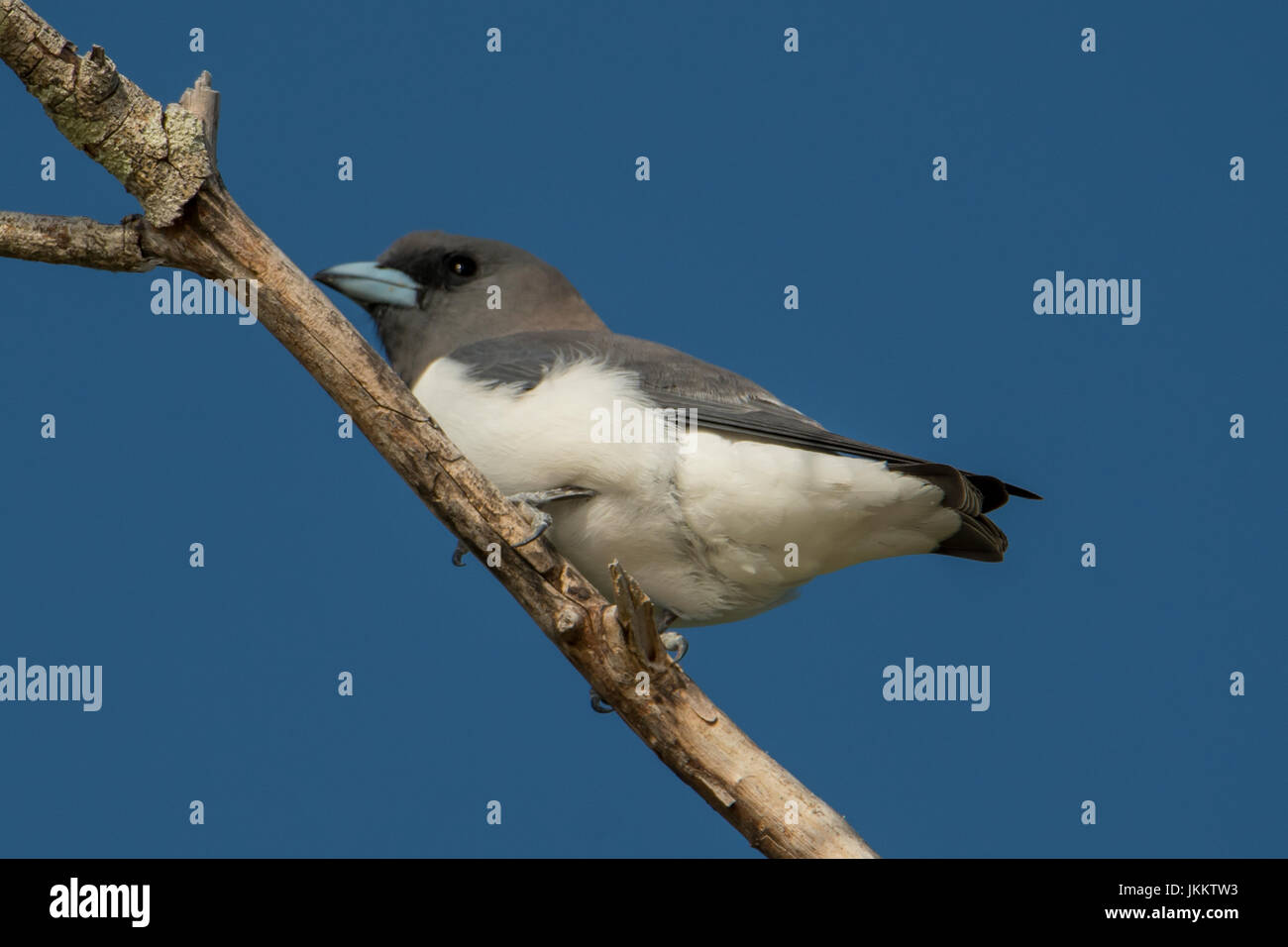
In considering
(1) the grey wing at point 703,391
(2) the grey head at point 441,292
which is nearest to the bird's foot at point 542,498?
(1) the grey wing at point 703,391

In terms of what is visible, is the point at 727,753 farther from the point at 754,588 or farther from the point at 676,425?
the point at 676,425

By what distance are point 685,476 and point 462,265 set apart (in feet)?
4.65

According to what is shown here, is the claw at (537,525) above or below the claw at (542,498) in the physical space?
below

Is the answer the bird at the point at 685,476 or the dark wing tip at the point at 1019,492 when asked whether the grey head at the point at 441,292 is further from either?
the dark wing tip at the point at 1019,492

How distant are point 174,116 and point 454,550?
1647mm

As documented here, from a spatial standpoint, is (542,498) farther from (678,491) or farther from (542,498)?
(678,491)

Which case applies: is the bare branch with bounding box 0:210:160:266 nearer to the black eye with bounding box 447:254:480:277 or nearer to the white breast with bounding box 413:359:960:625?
the white breast with bounding box 413:359:960:625

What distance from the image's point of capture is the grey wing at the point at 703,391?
4.17m

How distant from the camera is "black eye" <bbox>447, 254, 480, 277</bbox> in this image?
498 cm

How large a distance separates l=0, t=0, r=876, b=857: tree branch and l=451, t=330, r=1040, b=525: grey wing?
586 millimetres

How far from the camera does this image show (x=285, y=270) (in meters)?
3.90

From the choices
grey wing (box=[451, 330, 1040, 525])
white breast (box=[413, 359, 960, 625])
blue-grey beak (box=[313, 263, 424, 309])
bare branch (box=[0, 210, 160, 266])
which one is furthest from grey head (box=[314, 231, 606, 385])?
bare branch (box=[0, 210, 160, 266])

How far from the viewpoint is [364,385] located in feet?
12.7

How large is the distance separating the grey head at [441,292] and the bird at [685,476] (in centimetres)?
26
